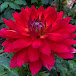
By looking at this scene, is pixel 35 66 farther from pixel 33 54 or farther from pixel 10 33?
pixel 10 33

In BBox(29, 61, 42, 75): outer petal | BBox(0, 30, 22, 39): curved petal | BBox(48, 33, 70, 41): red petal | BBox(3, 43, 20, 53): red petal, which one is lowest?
BBox(29, 61, 42, 75): outer petal

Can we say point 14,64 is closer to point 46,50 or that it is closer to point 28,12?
point 46,50

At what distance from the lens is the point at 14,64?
61 cm

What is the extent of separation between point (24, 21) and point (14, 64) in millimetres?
224

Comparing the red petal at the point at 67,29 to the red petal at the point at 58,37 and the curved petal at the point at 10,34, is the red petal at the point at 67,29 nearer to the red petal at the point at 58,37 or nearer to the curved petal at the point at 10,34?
the red petal at the point at 58,37

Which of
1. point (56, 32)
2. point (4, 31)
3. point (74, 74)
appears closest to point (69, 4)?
point (74, 74)

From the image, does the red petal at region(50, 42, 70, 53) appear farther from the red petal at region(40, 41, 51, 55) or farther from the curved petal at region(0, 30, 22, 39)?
the curved petal at region(0, 30, 22, 39)

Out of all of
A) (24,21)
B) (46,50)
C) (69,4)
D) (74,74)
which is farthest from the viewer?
(69,4)

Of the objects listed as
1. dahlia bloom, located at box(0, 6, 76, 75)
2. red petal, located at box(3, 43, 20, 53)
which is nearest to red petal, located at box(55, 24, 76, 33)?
dahlia bloom, located at box(0, 6, 76, 75)

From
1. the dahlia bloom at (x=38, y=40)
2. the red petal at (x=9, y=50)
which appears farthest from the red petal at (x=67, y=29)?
the red petal at (x=9, y=50)

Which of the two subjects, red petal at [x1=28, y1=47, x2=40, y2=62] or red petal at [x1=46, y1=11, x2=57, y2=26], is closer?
red petal at [x1=28, y1=47, x2=40, y2=62]

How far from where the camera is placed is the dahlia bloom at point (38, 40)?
22.8 inches

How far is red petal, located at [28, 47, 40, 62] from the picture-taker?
566 millimetres

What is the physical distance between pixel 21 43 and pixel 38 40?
0.09 m
